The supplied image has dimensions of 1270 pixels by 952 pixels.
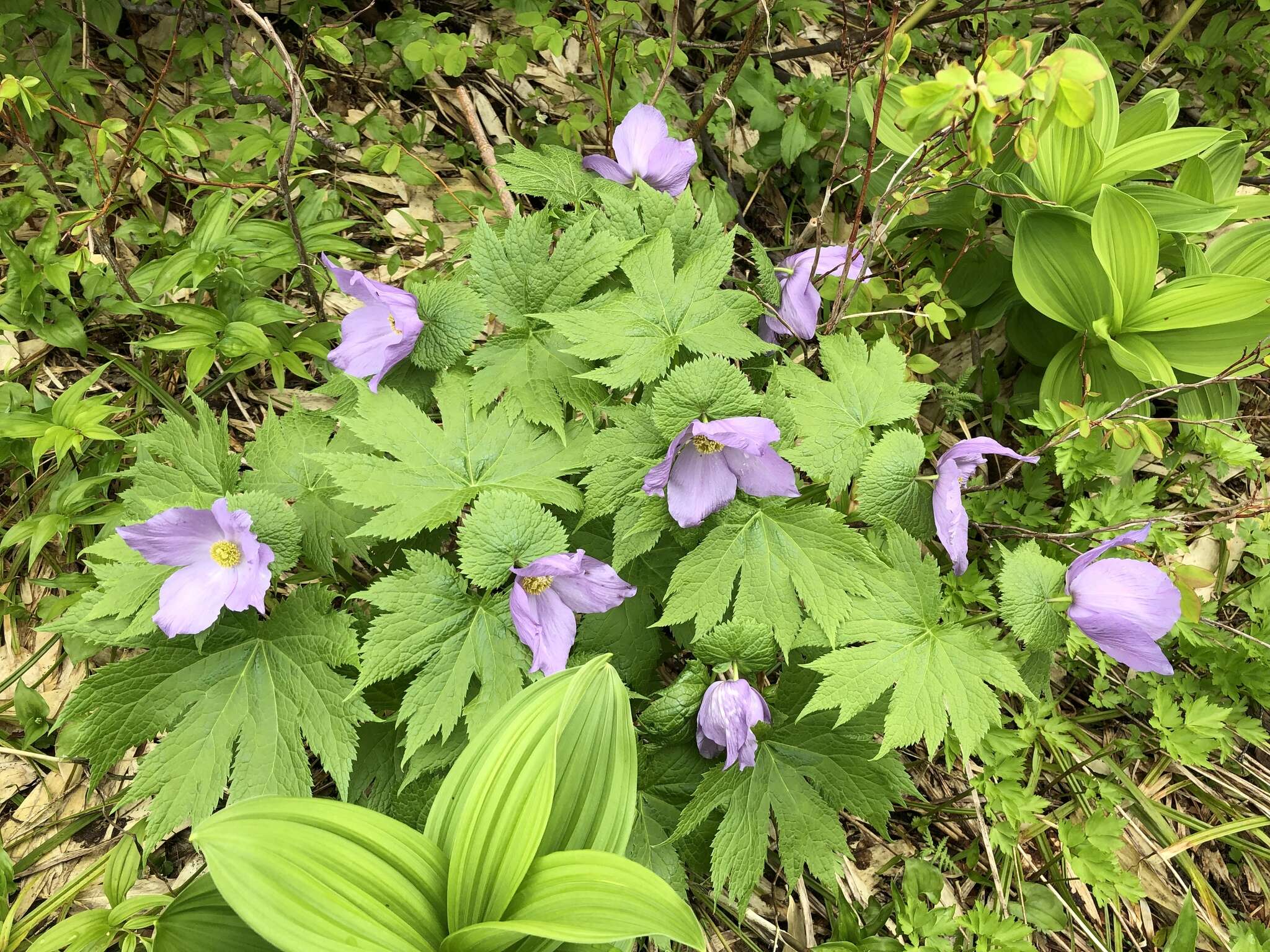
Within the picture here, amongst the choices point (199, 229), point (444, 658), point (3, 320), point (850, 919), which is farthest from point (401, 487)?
point (3, 320)

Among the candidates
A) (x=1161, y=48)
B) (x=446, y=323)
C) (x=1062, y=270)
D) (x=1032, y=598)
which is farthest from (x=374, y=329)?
(x=1161, y=48)

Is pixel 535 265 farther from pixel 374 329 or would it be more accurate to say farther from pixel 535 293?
pixel 374 329

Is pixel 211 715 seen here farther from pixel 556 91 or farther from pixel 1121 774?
pixel 556 91

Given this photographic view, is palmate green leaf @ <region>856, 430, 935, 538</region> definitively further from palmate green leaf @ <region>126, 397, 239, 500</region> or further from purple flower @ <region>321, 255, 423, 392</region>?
palmate green leaf @ <region>126, 397, 239, 500</region>

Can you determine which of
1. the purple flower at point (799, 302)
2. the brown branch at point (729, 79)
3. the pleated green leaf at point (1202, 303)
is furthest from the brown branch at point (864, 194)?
the pleated green leaf at point (1202, 303)

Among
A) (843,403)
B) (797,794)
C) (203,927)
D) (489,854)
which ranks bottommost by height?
(797,794)

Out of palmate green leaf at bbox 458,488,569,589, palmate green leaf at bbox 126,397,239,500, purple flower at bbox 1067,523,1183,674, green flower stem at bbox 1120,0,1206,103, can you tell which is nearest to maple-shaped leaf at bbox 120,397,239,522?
palmate green leaf at bbox 126,397,239,500

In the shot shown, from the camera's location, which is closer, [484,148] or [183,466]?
[183,466]

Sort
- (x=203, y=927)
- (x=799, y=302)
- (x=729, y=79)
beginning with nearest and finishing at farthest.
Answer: (x=203, y=927) < (x=799, y=302) < (x=729, y=79)
